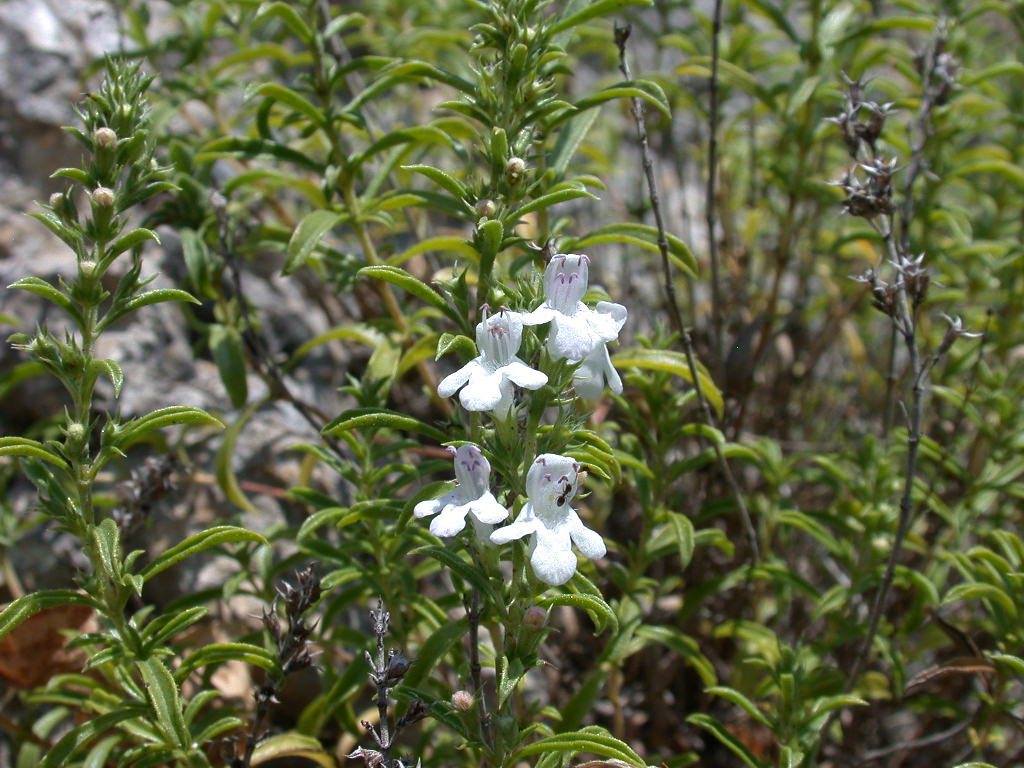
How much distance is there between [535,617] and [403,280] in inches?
34.0

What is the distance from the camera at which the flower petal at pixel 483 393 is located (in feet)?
5.96

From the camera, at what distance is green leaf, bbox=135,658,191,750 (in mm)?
2180

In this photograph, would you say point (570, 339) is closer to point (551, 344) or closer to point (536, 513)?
point (551, 344)

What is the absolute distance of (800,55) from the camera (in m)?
3.59

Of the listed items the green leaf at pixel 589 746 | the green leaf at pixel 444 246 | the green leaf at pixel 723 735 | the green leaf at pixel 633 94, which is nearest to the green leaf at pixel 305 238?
the green leaf at pixel 444 246

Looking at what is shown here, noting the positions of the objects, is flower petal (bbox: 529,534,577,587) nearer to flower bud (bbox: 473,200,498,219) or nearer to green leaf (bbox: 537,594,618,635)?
green leaf (bbox: 537,594,618,635)

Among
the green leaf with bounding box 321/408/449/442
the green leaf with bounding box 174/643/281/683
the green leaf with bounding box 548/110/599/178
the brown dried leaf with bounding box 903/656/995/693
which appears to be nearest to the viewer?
the green leaf with bounding box 321/408/449/442

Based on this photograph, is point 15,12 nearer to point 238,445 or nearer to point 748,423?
point 238,445

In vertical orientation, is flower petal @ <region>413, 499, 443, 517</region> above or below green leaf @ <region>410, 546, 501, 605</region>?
above

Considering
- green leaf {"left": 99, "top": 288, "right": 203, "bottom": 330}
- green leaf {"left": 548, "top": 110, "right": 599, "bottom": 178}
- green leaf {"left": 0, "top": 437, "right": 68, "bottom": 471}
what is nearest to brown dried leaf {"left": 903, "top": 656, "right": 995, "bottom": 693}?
green leaf {"left": 548, "top": 110, "right": 599, "bottom": 178}

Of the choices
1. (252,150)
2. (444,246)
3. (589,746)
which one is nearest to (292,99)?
(252,150)

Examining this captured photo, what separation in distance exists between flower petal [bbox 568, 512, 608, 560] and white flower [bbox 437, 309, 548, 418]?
0.28 meters

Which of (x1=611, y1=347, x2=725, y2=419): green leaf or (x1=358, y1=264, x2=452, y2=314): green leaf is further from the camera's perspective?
(x1=611, y1=347, x2=725, y2=419): green leaf

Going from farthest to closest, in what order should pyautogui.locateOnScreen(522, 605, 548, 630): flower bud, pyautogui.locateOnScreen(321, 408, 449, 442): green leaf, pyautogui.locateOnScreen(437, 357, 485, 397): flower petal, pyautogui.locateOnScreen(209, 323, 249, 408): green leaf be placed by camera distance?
pyautogui.locateOnScreen(209, 323, 249, 408): green leaf < pyautogui.locateOnScreen(321, 408, 449, 442): green leaf < pyautogui.locateOnScreen(522, 605, 548, 630): flower bud < pyautogui.locateOnScreen(437, 357, 485, 397): flower petal
